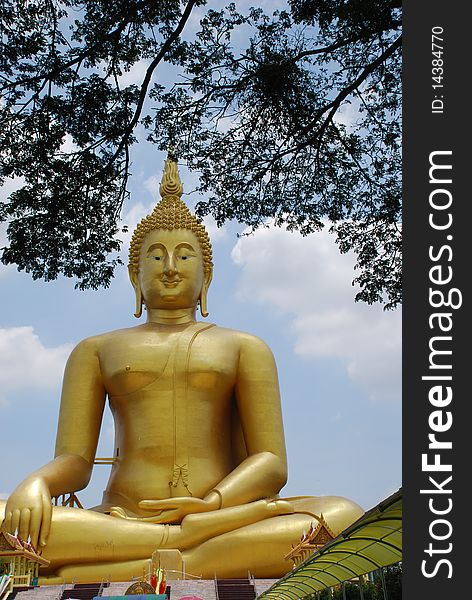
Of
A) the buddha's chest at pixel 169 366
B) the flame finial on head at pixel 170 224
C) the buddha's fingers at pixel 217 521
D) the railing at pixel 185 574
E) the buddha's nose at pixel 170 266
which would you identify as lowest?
the railing at pixel 185 574

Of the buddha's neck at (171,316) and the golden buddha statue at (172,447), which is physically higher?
the buddha's neck at (171,316)

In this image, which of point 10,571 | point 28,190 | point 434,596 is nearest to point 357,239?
point 28,190

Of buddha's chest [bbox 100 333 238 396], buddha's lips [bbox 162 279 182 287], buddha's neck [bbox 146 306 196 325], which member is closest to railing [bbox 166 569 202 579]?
buddha's chest [bbox 100 333 238 396]

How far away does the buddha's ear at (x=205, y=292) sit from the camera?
11.6m

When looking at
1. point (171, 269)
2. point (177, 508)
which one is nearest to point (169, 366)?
point (171, 269)

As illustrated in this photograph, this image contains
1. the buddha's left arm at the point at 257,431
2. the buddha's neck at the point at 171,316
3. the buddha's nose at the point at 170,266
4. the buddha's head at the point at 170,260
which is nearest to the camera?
the buddha's left arm at the point at 257,431

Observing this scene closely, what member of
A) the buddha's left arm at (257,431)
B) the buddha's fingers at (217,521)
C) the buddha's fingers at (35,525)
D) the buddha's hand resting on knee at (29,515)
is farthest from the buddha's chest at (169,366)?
the buddha's fingers at (35,525)

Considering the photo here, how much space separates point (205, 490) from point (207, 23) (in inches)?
216

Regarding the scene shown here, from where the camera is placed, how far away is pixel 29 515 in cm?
904

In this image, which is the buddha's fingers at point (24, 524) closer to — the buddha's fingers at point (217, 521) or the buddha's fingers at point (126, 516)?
the buddha's fingers at point (126, 516)

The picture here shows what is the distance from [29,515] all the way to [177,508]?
5.12 ft

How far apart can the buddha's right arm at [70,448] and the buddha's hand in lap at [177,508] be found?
31.6 inches

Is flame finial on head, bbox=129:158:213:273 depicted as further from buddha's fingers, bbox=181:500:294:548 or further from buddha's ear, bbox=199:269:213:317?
buddha's fingers, bbox=181:500:294:548

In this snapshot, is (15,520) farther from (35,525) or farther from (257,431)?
(257,431)
